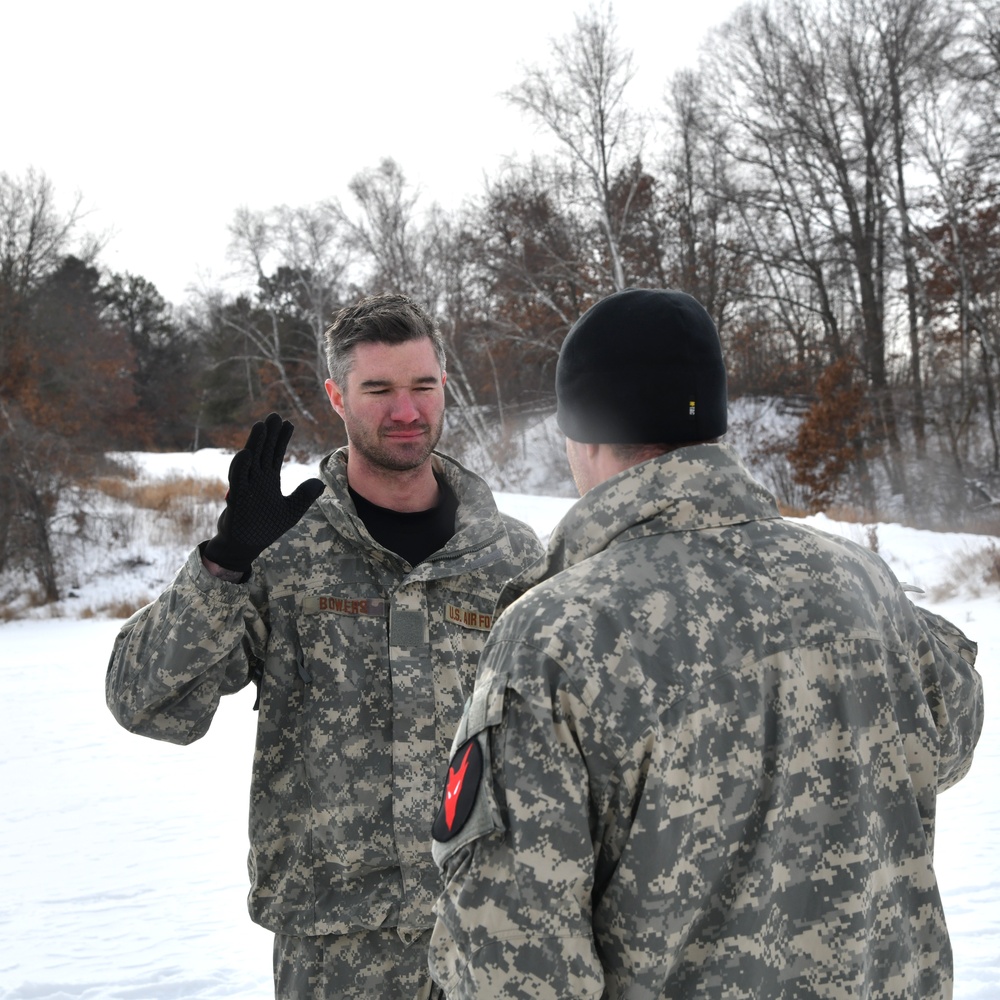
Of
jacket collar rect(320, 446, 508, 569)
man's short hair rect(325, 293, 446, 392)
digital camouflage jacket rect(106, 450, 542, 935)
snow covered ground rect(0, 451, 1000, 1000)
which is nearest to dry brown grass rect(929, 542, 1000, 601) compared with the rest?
snow covered ground rect(0, 451, 1000, 1000)

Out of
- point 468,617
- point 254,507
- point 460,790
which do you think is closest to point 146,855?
point 468,617

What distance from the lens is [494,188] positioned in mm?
22234

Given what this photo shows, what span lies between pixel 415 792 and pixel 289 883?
0.33 meters

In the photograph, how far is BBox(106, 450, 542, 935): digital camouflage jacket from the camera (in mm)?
2230

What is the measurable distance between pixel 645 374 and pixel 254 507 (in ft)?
3.27

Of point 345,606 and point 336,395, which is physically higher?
point 336,395

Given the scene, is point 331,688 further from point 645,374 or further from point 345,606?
point 645,374

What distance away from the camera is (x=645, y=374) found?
1.48m

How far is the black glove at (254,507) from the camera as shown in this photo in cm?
214

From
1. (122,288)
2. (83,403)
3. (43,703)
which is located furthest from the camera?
(122,288)

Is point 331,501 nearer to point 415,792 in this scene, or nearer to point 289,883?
point 415,792

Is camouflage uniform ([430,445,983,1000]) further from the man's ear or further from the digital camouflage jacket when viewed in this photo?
the man's ear

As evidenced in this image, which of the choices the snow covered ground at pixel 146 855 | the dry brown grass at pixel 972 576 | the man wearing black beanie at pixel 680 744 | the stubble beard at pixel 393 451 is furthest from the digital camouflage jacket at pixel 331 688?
the dry brown grass at pixel 972 576

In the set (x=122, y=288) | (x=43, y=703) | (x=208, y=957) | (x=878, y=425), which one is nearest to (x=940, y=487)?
(x=878, y=425)
